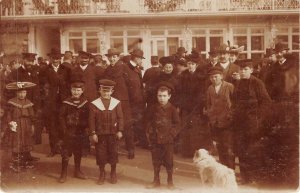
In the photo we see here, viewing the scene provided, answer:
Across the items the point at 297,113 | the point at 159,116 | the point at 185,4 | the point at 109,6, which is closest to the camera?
the point at 159,116

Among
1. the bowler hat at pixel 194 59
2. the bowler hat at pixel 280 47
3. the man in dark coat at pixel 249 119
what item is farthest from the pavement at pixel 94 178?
the bowler hat at pixel 280 47

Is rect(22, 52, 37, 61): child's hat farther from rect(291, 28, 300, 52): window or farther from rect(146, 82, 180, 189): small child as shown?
rect(291, 28, 300, 52): window

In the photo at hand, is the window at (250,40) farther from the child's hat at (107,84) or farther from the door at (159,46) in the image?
the child's hat at (107,84)

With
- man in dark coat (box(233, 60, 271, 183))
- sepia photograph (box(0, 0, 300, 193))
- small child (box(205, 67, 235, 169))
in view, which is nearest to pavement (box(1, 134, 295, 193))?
sepia photograph (box(0, 0, 300, 193))

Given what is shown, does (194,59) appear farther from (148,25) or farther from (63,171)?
(63,171)

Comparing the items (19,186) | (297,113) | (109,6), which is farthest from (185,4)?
(19,186)

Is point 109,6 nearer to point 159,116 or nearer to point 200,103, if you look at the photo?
point 200,103
